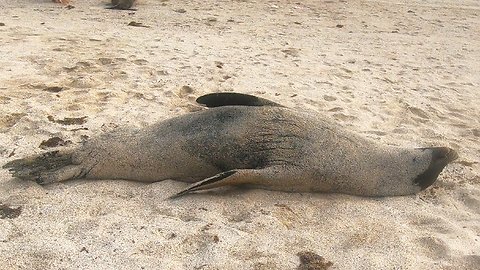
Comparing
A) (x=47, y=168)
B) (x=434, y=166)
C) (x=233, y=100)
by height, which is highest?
(x=233, y=100)

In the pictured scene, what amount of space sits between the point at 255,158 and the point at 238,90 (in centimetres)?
196

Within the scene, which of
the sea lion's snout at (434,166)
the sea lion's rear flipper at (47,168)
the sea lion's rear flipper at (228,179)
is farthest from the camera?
the sea lion's snout at (434,166)

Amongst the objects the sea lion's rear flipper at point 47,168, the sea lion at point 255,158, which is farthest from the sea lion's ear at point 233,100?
the sea lion's rear flipper at point 47,168

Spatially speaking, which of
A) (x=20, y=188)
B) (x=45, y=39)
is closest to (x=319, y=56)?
(x=45, y=39)

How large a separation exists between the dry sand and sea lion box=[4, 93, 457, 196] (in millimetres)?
101

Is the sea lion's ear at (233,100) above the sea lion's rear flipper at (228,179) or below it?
above

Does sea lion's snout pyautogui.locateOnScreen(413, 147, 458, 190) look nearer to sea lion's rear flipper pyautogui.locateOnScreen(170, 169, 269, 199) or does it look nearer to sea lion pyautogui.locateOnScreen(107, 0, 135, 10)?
sea lion's rear flipper pyautogui.locateOnScreen(170, 169, 269, 199)

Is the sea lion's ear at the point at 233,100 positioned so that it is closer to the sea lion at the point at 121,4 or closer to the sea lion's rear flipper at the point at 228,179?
the sea lion's rear flipper at the point at 228,179

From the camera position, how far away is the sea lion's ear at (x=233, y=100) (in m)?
3.90

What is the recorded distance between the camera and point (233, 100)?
12.9 feet

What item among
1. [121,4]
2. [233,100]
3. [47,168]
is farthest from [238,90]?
[121,4]

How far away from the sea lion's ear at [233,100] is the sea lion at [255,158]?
0.40 feet

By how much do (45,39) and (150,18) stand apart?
2095 millimetres

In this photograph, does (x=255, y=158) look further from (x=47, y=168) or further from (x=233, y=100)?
(x=47, y=168)
